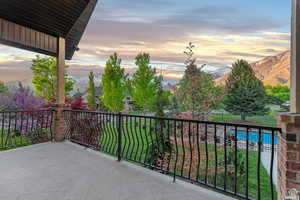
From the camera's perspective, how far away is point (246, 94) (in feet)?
65.1

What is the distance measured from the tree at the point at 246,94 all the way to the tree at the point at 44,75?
15.1 metres

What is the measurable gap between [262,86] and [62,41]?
19.5m

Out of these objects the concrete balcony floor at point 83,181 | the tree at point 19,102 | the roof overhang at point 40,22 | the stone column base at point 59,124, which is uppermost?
the roof overhang at point 40,22

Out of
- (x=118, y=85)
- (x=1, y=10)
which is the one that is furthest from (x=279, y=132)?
(x=118, y=85)

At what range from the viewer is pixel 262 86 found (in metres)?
19.7

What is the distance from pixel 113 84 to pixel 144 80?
9.32 ft

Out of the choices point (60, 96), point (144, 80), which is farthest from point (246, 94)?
point (60, 96)

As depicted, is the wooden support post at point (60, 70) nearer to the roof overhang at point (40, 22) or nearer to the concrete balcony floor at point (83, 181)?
the roof overhang at point (40, 22)

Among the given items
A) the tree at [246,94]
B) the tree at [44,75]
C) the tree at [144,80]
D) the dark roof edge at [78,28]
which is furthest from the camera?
the tree at [246,94]

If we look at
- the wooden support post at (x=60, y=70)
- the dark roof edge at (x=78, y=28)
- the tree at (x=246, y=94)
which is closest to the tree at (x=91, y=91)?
the tree at (x=246, y=94)

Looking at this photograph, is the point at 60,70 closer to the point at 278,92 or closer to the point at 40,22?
the point at 40,22

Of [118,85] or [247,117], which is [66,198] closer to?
[118,85]

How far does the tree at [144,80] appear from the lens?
60.4ft

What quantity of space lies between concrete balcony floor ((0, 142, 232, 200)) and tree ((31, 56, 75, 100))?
1137 centimetres
